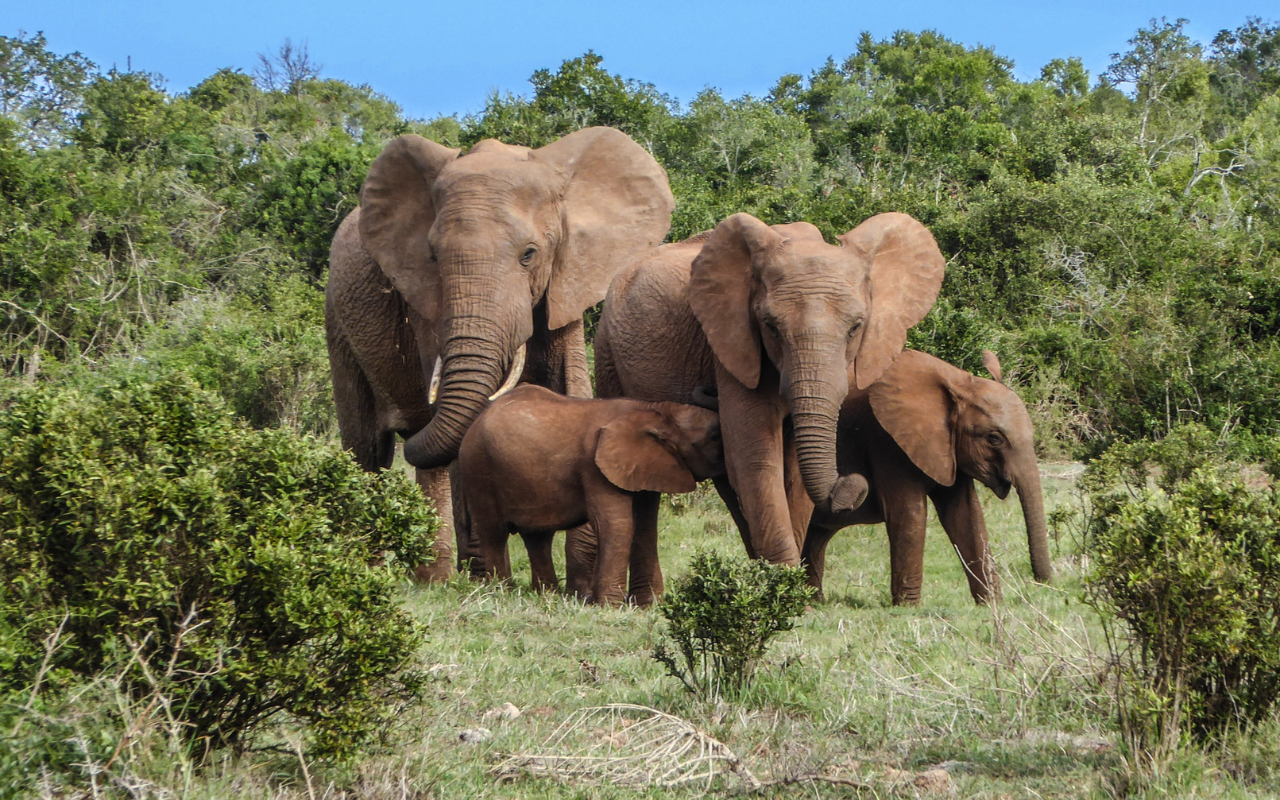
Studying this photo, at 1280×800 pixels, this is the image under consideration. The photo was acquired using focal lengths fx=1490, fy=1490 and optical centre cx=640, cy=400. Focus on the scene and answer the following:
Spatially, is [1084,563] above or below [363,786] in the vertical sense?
above

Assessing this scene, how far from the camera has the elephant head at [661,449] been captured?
8008 millimetres

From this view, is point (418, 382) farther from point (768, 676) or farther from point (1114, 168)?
point (1114, 168)

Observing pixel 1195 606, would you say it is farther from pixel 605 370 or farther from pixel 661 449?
pixel 605 370

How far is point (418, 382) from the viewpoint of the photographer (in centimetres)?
977

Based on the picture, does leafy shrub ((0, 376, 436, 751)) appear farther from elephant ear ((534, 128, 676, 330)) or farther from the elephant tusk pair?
elephant ear ((534, 128, 676, 330))

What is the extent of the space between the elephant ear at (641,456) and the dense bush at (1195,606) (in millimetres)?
3525

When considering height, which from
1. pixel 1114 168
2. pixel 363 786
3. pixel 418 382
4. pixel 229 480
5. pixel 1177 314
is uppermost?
pixel 1114 168

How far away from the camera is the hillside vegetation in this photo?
14.4m

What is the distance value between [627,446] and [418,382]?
223 centimetres

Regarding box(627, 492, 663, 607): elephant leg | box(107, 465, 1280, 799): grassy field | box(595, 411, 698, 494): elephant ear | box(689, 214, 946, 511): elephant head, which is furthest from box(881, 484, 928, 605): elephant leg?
box(627, 492, 663, 607): elephant leg

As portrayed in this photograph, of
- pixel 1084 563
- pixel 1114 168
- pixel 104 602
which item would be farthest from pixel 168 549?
pixel 1114 168

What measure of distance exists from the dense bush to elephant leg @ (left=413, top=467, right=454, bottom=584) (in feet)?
16.2

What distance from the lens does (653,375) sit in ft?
29.1

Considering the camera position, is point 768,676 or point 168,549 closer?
point 168,549
